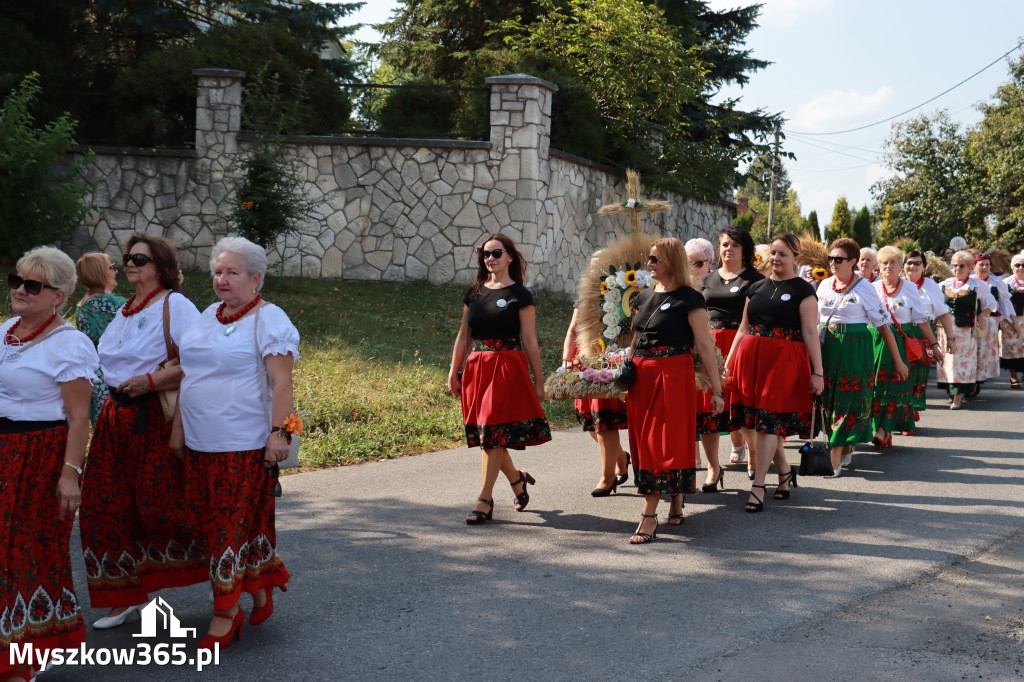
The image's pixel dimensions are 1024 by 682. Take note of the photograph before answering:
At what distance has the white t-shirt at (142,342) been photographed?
4574 millimetres

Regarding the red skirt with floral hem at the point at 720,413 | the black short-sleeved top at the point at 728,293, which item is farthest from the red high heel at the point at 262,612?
the black short-sleeved top at the point at 728,293

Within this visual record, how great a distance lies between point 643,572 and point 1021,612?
195 centimetres

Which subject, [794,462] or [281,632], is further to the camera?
[794,462]

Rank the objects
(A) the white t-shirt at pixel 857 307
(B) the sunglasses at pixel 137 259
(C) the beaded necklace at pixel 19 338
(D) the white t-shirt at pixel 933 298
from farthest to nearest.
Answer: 1. (D) the white t-shirt at pixel 933 298
2. (A) the white t-shirt at pixel 857 307
3. (B) the sunglasses at pixel 137 259
4. (C) the beaded necklace at pixel 19 338

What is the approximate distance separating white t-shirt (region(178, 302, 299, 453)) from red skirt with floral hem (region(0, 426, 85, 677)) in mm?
542

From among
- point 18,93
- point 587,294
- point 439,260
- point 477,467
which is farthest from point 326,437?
point 18,93

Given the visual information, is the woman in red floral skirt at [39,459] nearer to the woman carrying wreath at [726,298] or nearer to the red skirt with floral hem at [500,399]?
the red skirt with floral hem at [500,399]

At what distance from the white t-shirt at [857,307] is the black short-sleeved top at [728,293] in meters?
0.91

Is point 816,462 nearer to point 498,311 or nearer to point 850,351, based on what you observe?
point 850,351

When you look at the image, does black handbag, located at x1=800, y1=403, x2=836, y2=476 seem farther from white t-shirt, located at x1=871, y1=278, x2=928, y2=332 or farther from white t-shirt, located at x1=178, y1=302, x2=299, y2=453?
white t-shirt, located at x1=178, y1=302, x2=299, y2=453

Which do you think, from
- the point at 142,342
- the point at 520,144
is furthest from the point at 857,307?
the point at 520,144

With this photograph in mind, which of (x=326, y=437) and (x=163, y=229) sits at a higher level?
(x=163, y=229)

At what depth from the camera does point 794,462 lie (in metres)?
9.08

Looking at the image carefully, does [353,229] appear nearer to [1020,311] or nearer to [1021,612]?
[1020,311]
